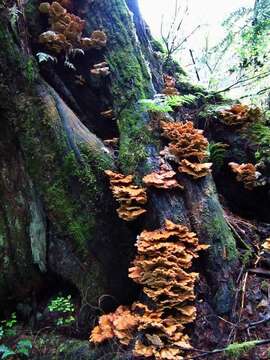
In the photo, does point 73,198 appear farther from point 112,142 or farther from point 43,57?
point 43,57

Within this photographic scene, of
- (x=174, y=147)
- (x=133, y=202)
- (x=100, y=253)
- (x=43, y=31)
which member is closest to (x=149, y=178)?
(x=133, y=202)

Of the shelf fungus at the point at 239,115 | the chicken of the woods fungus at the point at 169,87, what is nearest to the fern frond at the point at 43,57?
the chicken of the woods fungus at the point at 169,87

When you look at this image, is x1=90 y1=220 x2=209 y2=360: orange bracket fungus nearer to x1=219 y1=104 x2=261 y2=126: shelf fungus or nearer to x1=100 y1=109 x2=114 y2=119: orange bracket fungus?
x1=100 y1=109 x2=114 y2=119: orange bracket fungus

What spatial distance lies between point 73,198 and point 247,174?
8.00 ft

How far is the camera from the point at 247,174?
4.73 meters

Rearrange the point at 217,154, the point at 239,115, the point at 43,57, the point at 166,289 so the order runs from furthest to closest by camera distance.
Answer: the point at 239,115, the point at 217,154, the point at 43,57, the point at 166,289

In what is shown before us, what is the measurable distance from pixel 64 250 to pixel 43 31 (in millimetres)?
3206

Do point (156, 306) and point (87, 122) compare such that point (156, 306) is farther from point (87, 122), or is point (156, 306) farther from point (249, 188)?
point (87, 122)

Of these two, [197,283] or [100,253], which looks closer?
[197,283]

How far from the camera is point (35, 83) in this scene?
4.21 meters

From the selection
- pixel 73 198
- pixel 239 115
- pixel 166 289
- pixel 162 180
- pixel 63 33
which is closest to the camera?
pixel 166 289

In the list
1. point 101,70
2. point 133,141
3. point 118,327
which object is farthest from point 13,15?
point 118,327

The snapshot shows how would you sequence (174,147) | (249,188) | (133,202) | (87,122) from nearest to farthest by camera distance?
(133,202) < (174,147) < (249,188) < (87,122)

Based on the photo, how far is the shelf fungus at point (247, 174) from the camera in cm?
470
